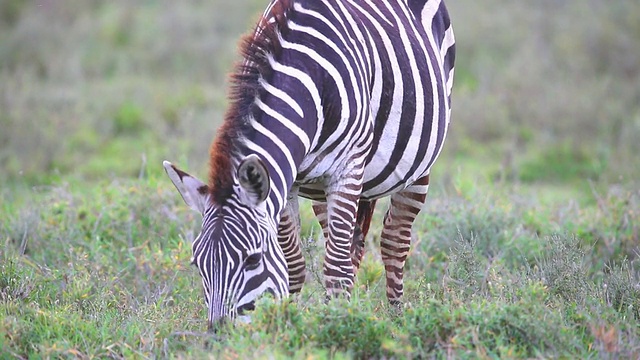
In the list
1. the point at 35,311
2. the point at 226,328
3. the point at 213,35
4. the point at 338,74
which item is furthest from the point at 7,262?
the point at 213,35

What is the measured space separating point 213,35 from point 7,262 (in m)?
10.3

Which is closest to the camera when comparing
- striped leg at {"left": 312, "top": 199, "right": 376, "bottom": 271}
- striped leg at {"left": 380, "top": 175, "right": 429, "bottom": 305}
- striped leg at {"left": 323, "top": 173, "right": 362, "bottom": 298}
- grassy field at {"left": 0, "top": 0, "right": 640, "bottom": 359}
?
grassy field at {"left": 0, "top": 0, "right": 640, "bottom": 359}

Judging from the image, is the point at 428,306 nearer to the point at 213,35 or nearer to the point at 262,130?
the point at 262,130

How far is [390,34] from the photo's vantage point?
495 centimetres

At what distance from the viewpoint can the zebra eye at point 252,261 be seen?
3752mm

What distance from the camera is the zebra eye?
3.75 metres

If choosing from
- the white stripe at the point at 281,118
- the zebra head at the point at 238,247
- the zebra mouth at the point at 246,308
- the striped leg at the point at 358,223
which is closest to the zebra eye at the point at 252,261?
the zebra head at the point at 238,247

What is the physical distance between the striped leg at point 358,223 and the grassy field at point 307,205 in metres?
0.17

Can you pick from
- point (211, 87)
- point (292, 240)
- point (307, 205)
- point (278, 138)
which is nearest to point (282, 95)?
point (278, 138)

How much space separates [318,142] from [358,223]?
4.78 ft

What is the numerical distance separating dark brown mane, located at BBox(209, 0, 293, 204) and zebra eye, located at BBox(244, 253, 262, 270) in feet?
0.97

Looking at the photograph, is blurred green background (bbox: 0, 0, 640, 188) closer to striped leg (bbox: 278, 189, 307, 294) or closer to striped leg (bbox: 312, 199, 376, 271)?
striped leg (bbox: 312, 199, 376, 271)

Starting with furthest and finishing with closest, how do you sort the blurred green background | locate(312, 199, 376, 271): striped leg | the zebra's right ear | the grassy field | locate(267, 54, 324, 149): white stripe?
the blurred green background < locate(312, 199, 376, 271): striped leg < locate(267, 54, 324, 149): white stripe < the grassy field < the zebra's right ear

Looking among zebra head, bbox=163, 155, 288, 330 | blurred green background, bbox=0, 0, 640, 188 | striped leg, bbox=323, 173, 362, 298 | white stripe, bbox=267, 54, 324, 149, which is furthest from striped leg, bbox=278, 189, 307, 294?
blurred green background, bbox=0, 0, 640, 188
